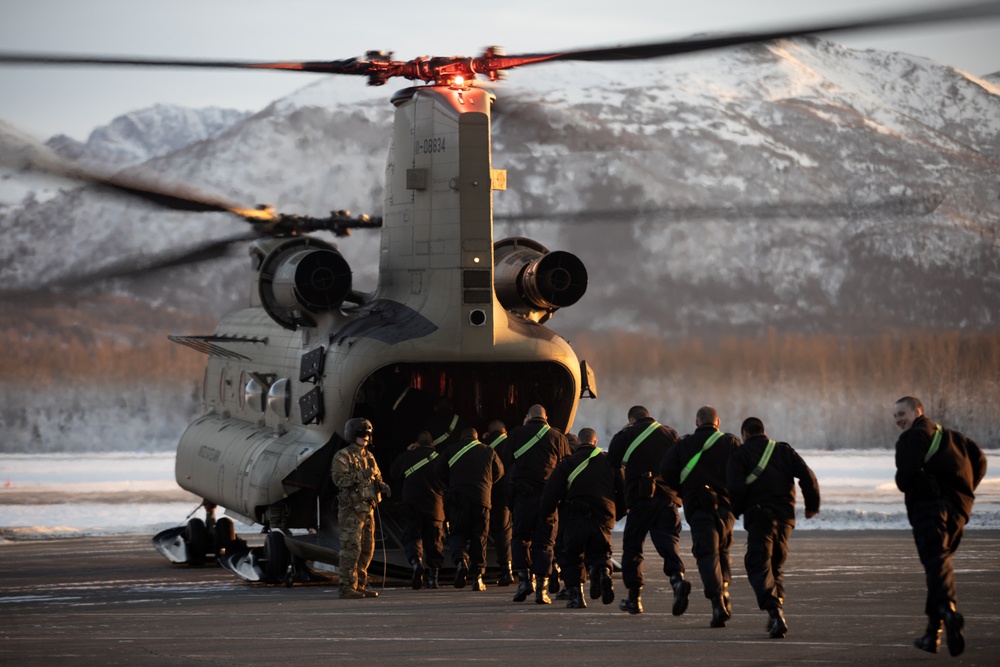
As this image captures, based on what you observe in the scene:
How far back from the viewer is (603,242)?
8475cm

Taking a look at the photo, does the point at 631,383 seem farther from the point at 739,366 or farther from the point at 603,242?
the point at 603,242

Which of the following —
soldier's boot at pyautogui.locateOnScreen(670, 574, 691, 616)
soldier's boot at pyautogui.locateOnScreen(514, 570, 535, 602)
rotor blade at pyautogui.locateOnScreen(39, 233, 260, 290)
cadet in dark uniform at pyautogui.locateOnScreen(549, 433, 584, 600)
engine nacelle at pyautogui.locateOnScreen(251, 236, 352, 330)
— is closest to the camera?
soldier's boot at pyautogui.locateOnScreen(670, 574, 691, 616)

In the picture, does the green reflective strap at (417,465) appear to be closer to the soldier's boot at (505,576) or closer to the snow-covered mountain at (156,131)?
the soldier's boot at (505,576)

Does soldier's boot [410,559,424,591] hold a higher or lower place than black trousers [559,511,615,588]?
lower

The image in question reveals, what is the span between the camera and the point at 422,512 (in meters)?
16.0

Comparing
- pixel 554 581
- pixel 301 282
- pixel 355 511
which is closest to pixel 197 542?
pixel 301 282

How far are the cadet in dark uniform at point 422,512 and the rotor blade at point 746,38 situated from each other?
15.0 ft

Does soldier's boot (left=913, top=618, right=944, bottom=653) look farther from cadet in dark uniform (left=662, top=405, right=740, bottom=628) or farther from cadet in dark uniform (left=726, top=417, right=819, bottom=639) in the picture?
cadet in dark uniform (left=662, top=405, right=740, bottom=628)

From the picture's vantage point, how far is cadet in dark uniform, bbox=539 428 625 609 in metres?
14.2

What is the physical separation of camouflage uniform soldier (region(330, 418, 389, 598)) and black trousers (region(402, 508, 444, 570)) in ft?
2.54

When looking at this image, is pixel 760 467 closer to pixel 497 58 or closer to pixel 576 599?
pixel 576 599

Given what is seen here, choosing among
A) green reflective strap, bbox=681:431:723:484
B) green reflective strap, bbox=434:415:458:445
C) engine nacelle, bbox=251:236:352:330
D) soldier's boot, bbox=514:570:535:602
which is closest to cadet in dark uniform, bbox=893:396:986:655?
green reflective strap, bbox=681:431:723:484

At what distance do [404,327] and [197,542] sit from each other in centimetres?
537

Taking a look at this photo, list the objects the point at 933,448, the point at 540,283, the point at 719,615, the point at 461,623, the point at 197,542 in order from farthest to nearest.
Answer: the point at 197,542 → the point at 540,283 → the point at 461,623 → the point at 719,615 → the point at 933,448
